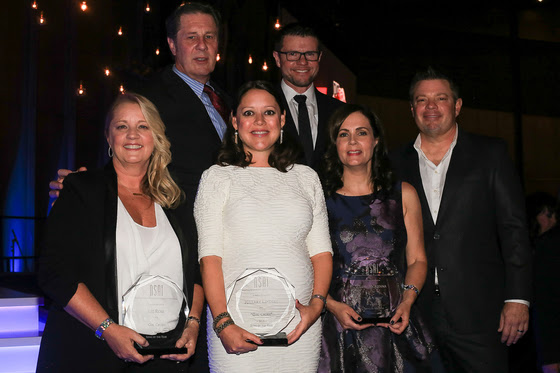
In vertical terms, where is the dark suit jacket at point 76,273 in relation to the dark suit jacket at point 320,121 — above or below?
below

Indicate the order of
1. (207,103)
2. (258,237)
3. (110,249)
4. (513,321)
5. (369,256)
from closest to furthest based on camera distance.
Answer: (110,249) < (258,237) < (369,256) < (513,321) < (207,103)

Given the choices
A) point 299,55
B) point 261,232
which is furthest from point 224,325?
point 299,55

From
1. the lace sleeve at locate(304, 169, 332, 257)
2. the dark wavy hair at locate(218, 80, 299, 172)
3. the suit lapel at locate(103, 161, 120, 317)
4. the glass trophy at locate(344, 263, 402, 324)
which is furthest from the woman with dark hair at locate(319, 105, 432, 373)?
the suit lapel at locate(103, 161, 120, 317)

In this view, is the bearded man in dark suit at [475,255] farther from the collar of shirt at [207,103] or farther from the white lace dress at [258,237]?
the collar of shirt at [207,103]

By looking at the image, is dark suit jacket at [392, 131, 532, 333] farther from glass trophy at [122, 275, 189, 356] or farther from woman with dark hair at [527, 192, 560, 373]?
glass trophy at [122, 275, 189, 356]

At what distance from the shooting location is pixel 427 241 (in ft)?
9.49

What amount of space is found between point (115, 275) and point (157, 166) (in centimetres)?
54

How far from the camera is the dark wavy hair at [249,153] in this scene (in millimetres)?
2408

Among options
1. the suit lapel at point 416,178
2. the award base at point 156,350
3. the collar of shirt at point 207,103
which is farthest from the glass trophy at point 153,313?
the suit lapel at point 416,178

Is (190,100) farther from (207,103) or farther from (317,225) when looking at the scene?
(317,225)

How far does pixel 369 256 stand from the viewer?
8.39ft

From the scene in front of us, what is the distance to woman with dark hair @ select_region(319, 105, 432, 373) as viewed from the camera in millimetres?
2279

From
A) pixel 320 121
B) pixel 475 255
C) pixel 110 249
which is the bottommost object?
pixel 475 255

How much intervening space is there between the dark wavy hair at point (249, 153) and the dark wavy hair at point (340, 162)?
1.26 feet
